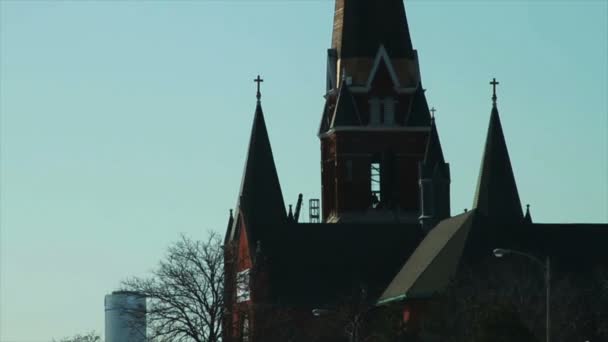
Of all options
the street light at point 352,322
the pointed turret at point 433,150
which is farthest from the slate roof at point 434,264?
the pointed turret at point 433,150

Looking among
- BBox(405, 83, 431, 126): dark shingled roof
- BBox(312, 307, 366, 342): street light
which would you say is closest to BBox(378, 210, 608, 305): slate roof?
BBox(312, 307, 366, 342): street light

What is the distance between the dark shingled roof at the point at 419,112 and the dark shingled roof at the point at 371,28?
2499 millimetres

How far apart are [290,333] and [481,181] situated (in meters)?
15.1

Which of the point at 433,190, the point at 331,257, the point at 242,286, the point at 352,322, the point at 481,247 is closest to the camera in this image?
the point at 352,322

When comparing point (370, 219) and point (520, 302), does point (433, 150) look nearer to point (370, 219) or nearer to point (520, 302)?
point (370, 219)

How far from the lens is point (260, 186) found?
123 metres

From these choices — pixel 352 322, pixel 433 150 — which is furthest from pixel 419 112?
pixel 352 322

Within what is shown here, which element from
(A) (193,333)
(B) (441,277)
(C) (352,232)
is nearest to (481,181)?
(C) (352,232)

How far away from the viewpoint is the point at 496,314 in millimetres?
83375

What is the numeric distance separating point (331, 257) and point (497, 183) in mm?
9691

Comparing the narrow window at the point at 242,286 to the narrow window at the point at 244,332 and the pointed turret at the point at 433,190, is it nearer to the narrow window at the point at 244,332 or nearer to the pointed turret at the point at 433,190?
the narrow window at the point at 244,332

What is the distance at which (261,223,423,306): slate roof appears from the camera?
122625 millimetres

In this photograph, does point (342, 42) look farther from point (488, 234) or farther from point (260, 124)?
point (488, 234)

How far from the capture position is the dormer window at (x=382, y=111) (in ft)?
433
